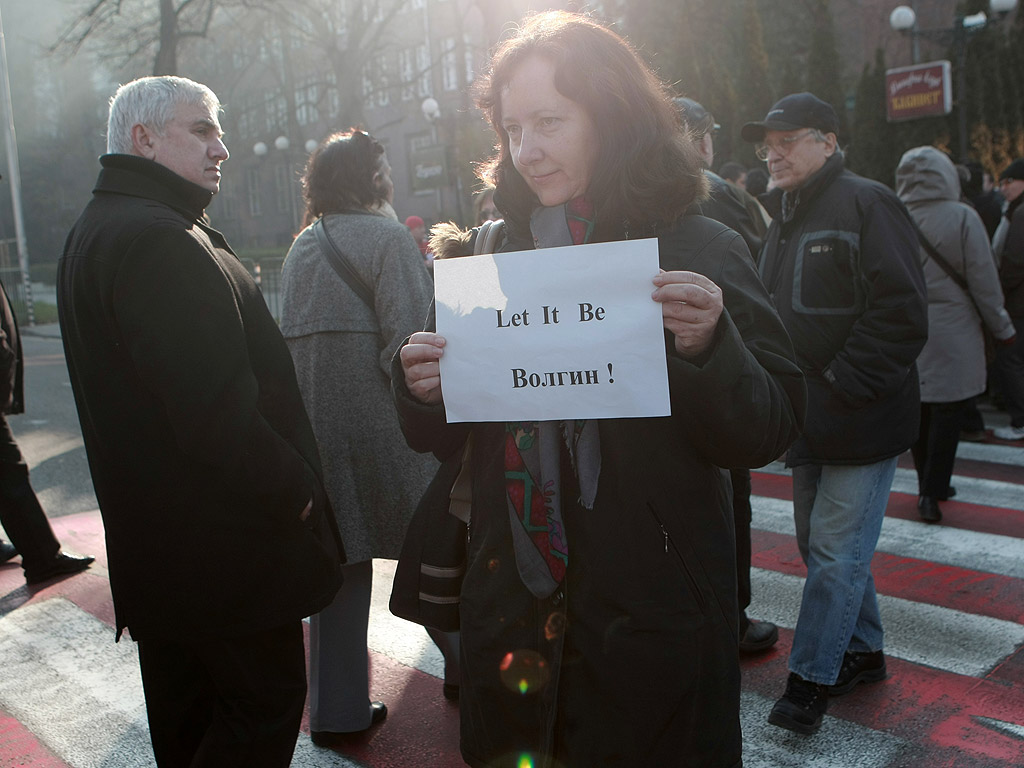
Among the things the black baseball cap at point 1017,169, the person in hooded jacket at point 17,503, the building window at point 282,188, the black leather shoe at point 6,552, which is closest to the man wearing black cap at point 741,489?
the person in hooded jacket at point 17,503

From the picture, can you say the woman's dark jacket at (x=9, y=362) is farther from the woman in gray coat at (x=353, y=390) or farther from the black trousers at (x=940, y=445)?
the black trousers at (x=940, y=445)

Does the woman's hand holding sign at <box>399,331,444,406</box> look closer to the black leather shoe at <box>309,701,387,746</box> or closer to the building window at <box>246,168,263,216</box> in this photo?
the black leather shoe at <box>309,701,387,746</box>

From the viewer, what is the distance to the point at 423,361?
1.83m

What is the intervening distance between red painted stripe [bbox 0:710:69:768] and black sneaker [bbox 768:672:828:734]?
245 centimetres

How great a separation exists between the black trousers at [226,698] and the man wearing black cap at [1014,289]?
688 cm

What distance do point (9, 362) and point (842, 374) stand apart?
13.9 ft

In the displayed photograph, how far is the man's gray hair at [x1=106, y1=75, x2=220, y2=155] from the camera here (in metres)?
2.41

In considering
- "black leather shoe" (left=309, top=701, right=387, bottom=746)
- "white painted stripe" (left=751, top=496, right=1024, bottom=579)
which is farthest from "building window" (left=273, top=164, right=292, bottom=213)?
"black leather shoe" (left=309, top=701, right=387, bottom=746)

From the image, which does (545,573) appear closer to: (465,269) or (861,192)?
(465,269)

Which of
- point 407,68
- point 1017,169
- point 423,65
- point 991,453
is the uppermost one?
point 423,65

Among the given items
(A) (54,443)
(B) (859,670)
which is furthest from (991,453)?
(A) (54,443)

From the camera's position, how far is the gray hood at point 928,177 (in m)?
5.59

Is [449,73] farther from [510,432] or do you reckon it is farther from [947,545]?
[510,432]

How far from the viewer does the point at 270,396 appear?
2430 mm
